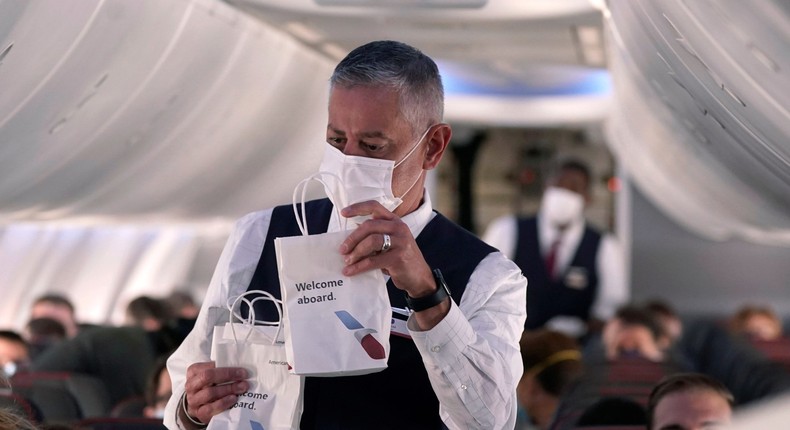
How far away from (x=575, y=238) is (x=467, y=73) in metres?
4.52

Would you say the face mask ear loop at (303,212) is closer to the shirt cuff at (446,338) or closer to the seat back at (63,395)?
the shirt cuff at (446,338)

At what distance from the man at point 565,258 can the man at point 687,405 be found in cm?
597

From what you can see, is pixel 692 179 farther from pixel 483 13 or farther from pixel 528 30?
pixel 483 13

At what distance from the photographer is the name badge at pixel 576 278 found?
9789mm

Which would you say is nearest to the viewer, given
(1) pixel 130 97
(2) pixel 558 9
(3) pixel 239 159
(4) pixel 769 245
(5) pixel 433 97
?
(5) pixel 433 97

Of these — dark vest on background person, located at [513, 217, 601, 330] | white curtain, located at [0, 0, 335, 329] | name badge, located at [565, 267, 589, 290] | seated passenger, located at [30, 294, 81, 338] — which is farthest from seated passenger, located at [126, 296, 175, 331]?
name badge, located at [565, 267, 589, 290]

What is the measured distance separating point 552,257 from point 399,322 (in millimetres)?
7577

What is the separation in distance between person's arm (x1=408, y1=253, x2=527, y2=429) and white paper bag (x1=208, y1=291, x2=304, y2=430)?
0.27m

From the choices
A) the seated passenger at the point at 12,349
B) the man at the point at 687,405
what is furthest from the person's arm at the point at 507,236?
the man at the point at 687,405

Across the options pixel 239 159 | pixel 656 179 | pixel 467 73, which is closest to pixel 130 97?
pixel 239 159

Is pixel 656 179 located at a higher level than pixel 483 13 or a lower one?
lower

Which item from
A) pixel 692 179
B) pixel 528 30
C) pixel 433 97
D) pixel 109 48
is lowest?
pixel 692 179

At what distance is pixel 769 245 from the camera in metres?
16.5

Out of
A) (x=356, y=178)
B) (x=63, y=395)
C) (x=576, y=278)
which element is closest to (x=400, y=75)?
(x=356, y=178)
